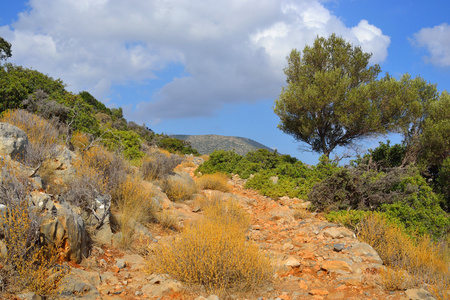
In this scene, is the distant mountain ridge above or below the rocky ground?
above

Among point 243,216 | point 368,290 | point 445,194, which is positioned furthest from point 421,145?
point 368,290

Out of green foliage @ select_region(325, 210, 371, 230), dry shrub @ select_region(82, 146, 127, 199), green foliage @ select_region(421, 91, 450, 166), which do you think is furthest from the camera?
green foliage @ select_region(421, 91, 450, 166)

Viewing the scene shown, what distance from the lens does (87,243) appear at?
5363mm

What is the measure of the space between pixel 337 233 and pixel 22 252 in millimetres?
5980

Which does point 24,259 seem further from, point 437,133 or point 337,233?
point 437,133

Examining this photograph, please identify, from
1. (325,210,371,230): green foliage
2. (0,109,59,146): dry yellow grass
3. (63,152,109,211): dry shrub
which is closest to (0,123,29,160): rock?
(63,152,109,211): dry shrub

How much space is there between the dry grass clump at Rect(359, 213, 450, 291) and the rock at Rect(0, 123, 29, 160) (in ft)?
22.8

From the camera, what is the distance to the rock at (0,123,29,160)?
606cm

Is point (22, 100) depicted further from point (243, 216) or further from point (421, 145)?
point (421, 145)

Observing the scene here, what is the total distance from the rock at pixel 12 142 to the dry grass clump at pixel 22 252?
1.72m

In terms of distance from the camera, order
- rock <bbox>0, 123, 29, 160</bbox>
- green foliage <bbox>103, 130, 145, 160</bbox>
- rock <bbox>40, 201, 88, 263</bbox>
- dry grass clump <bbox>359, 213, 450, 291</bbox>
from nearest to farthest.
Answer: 1. rock <bbox>40, 201, 88, 263</bbox>
2. dry grass clump <bbox>359, 213, 450, 291</bbox>
3. rock <bbox>0, 123, 29, 160</bbox>
4. green foliage <bbox>103, 130, 145, 160</bbox>

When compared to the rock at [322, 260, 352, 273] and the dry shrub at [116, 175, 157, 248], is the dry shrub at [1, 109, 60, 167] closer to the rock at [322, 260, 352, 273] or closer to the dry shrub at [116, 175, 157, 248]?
the dry shrub at [116, 175, 157, 248]

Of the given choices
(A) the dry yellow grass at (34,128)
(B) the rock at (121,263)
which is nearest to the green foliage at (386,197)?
(B) the rock at (121,263)

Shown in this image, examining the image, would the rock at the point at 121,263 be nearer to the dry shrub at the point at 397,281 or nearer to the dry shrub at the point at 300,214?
the dry shrub at the point at 397,281
